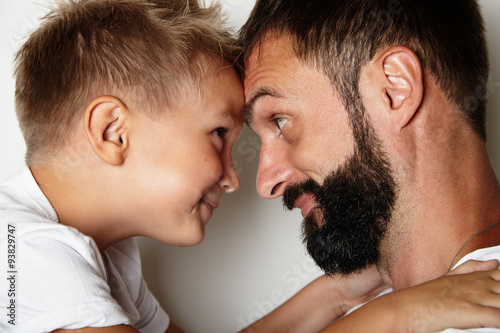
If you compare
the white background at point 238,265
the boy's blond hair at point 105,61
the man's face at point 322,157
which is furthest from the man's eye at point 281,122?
the white background at point 238,265

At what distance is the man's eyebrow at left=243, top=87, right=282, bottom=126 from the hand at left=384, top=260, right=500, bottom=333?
0.61 m

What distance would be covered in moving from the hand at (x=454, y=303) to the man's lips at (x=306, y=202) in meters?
0.43

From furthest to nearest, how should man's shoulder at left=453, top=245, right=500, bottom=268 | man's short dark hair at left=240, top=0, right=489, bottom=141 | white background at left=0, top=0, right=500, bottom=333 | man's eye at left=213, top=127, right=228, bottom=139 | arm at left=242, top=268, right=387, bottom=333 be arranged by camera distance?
white background at left=0, top=0, right=500, bottom=333 → arm at left=242, top=268, right=387, bottom=333 → man's eye at left=213, top=127, right=228, bottom=139 → man's short dark hair at left=240, top=0, right=489, bottom=141 → man's shoulder at left=453, top=245, right=500, bottom=268

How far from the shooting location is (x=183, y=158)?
1451 mm

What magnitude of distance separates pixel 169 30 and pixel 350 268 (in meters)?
0.81

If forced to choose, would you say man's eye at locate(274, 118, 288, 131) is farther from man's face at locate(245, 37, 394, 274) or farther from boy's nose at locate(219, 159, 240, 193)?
boy's nose at locate(219, 159, 240, 193)

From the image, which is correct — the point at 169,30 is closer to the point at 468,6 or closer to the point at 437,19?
the point at 437,19

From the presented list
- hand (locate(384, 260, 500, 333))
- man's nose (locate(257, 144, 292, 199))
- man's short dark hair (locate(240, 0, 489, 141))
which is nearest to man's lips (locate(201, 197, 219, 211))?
man's nose (locate(257, 144, 292, 199))

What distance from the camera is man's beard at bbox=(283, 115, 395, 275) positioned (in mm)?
1360

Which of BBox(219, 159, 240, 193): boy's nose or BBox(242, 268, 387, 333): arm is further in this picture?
BBox(242, 268, 387, 333): arm

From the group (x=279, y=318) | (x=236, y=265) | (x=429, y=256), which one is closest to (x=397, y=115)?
(x=429, y=256)

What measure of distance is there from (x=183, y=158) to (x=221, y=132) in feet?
0.56

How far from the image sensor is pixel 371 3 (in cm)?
135

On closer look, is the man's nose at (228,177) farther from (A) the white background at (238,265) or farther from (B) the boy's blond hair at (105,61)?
(A) the white background at (238,265)
